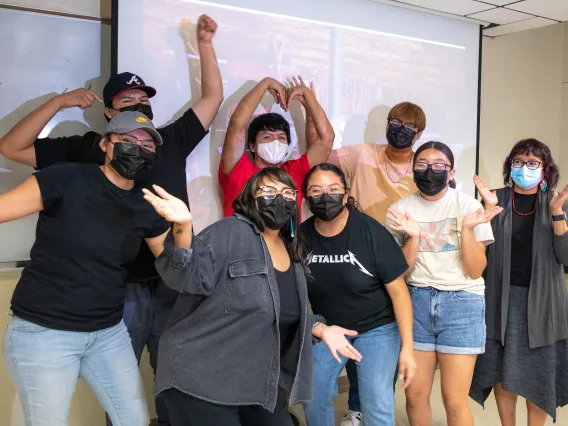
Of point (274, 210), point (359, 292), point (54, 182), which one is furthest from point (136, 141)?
point (359, 292)

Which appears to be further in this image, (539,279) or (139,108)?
(539,279)

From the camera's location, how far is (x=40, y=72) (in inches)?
109

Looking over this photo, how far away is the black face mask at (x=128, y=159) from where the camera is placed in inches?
76.7

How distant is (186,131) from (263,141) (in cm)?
42

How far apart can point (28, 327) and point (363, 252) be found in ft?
4.25

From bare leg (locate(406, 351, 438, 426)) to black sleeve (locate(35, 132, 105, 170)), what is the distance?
1757 mm

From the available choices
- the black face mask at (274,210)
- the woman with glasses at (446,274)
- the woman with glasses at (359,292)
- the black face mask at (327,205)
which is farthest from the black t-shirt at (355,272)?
the black face mask at (274,210)

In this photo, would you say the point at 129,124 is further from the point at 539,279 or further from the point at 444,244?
the point at 539,279

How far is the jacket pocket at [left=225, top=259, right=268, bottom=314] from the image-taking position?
1.75m

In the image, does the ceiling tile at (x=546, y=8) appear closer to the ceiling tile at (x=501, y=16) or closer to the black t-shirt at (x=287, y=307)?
the ceiling tile at (x=501, y=16)

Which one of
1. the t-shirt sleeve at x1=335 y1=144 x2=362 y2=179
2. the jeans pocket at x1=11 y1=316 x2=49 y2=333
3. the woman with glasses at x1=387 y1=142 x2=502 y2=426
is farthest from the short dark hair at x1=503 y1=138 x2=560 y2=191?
the jeans pocket at x1=11 y1=316 x2=49 y2=333

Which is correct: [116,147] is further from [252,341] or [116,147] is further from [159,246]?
[252,341]

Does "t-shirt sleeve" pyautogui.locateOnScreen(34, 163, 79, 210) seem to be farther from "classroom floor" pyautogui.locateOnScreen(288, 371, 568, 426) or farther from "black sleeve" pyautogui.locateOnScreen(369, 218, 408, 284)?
"classroom floor" pyautogui.locateOnScreen(288, 371, 568, 426)

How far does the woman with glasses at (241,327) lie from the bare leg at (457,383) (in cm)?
85
